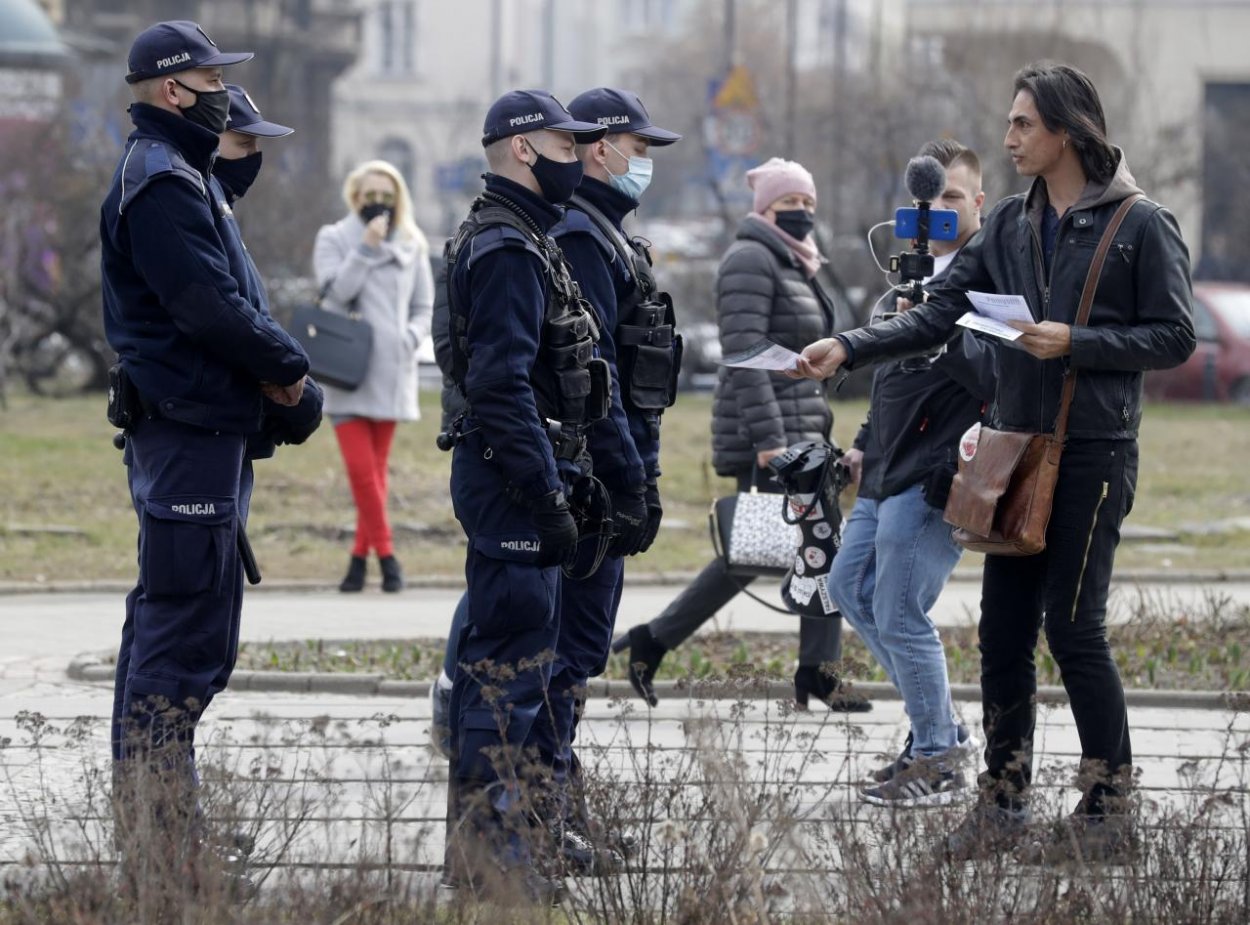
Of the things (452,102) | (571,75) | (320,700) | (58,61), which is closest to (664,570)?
(320,700)

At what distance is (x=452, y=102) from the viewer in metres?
73.8

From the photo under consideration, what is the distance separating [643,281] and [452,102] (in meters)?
68.9

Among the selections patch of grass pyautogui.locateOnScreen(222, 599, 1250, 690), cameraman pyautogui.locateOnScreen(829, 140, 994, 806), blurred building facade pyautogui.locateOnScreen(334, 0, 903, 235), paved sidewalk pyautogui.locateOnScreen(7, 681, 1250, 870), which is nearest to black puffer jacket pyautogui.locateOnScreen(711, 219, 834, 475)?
patch of grass pyautogui.locateOnScreen(222, 599, 1250, 690)

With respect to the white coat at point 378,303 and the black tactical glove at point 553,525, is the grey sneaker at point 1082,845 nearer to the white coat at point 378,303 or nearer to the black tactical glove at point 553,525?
the black tactical glove at point 553,525

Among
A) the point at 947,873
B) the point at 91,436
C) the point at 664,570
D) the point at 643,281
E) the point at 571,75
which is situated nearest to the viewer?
the point at 947,873

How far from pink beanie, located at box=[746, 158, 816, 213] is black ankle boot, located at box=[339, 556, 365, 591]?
3.49m

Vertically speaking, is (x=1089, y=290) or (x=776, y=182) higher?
(x=776, y=182)

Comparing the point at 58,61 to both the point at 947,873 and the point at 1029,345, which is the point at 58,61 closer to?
the point at 1029,345

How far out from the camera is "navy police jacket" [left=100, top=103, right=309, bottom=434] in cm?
523

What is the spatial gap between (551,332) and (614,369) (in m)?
0.45

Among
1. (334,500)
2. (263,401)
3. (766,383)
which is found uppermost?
(263,401)

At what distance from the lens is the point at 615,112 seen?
21.0 feet

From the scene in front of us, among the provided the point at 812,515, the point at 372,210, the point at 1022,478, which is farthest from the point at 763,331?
the point at 372,210

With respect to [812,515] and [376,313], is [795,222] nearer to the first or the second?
[812,515]
